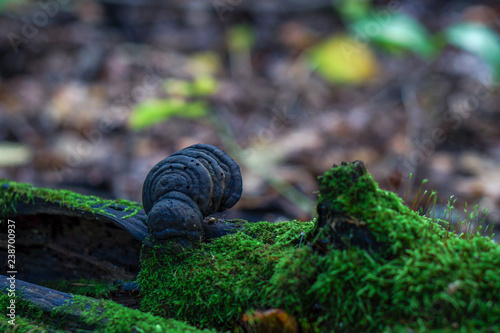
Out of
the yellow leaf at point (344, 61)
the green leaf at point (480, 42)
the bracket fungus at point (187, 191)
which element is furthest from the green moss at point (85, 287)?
the yellow leaf at point (344, 61)

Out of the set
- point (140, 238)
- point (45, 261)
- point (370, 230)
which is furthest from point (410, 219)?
point (45, 261)

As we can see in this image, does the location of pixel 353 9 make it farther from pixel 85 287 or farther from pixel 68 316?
pixel 68 316

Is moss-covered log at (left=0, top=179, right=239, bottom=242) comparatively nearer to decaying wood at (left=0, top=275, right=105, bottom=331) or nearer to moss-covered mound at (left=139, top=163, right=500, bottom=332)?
moss-covered mound at (left=139, top=163, right=500, bottom=332)

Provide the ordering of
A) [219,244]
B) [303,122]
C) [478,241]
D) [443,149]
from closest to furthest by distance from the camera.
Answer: [478,241]
[219,244]
[443,149]
[303,122]

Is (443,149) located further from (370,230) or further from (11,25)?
(11,25)

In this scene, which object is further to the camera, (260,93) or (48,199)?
(260,93)

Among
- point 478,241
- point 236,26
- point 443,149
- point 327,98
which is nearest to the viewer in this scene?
point 478,241

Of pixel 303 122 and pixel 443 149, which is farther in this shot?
pixel 303 122

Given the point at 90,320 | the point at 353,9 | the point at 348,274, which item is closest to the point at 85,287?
the point at 90,320

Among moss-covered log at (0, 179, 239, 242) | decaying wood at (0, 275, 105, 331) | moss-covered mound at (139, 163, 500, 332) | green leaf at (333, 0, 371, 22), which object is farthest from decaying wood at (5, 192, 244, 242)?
green leaf at (333, 0, 371, 22)
